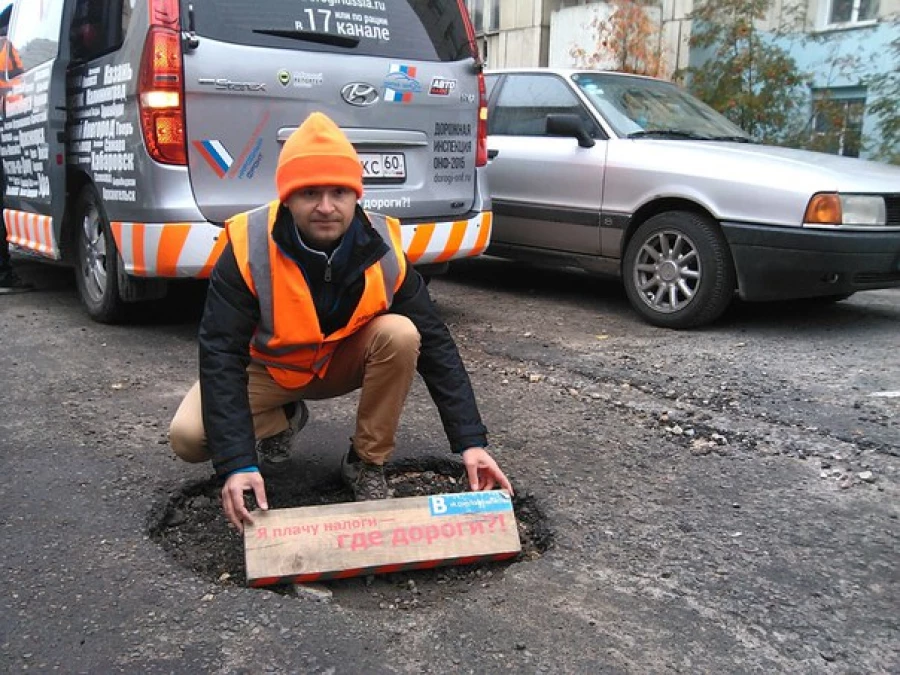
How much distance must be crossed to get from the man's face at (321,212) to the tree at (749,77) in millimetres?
9304

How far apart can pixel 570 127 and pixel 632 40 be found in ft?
29.1

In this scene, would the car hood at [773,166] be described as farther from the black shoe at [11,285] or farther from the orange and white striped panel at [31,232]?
the black shoe at [11,285]

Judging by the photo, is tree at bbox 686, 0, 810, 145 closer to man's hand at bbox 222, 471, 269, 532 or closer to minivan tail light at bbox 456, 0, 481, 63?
minivan tail light at bbox 456, 0, 481, 63

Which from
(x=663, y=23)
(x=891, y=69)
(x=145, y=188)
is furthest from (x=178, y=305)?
(x=663, y=23)

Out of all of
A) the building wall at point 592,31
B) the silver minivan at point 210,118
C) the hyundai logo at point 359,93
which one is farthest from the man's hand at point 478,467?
the building wall at point 592,31

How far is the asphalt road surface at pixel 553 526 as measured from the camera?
6.38 ft

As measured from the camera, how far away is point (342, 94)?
14.0 ft

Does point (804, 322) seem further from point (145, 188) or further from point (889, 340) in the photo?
point (145, 188)

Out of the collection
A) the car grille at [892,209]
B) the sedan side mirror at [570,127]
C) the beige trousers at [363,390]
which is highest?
the sedan side mirror at [570,127]

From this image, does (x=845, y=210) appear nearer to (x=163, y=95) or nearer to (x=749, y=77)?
(x=163, y=95)

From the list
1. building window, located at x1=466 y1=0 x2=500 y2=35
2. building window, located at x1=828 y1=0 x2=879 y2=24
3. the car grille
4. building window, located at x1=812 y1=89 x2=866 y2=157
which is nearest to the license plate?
the car grille

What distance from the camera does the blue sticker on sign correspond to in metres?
2.36

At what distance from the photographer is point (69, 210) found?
5035 mm

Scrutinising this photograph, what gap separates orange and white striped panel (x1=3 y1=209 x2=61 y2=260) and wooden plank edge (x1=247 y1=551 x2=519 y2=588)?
3.66 meters
